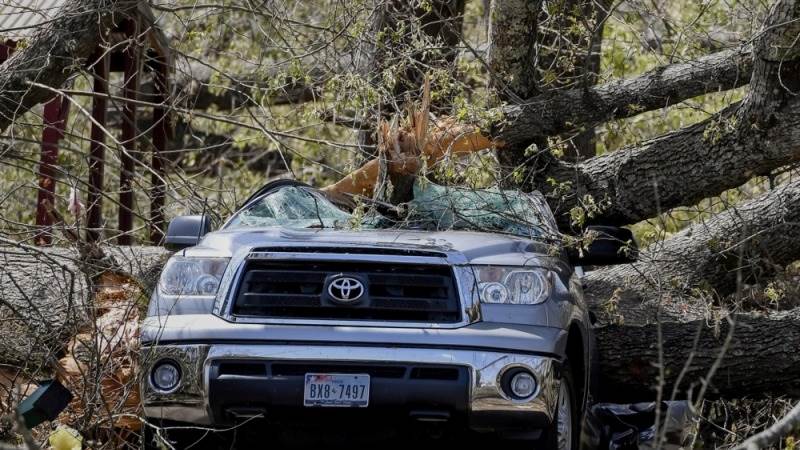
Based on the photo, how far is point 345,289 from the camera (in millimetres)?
5992

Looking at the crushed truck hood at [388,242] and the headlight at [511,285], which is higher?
the crushed truck hood at [388,242]

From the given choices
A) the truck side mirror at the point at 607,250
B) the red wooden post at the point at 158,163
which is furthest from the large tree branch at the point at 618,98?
the red wooden post at the point at 158,163

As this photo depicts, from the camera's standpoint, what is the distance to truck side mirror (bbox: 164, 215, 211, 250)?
6.93 m

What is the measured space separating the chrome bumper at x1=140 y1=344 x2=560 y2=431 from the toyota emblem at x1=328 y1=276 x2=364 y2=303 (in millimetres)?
276

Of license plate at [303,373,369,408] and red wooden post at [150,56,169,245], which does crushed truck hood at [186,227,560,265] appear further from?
red wooden post at [150,56,169,245]

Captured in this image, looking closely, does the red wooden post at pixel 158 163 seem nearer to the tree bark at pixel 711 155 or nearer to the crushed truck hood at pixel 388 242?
the tree bark at pixel 711 155

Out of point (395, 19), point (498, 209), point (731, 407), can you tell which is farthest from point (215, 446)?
point (395, 19)

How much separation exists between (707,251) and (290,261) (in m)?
3.86

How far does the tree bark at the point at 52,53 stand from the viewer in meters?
9.36

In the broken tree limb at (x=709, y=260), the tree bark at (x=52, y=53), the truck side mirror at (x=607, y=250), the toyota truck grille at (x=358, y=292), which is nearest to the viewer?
the toyota truck grille at (x=358, y=292)

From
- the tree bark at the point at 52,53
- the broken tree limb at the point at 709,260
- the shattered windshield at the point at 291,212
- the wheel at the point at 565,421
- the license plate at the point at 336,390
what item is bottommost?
the wheel at the point at 565,421

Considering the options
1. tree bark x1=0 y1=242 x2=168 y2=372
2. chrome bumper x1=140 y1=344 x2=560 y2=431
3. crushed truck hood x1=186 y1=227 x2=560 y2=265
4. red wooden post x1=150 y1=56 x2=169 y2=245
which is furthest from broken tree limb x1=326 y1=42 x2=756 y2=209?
chrome bumper x1=140 y1=344 x2=560 y2=431

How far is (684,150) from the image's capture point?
8953 millimetres

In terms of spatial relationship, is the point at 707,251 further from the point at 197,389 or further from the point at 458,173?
the point at 197,389
